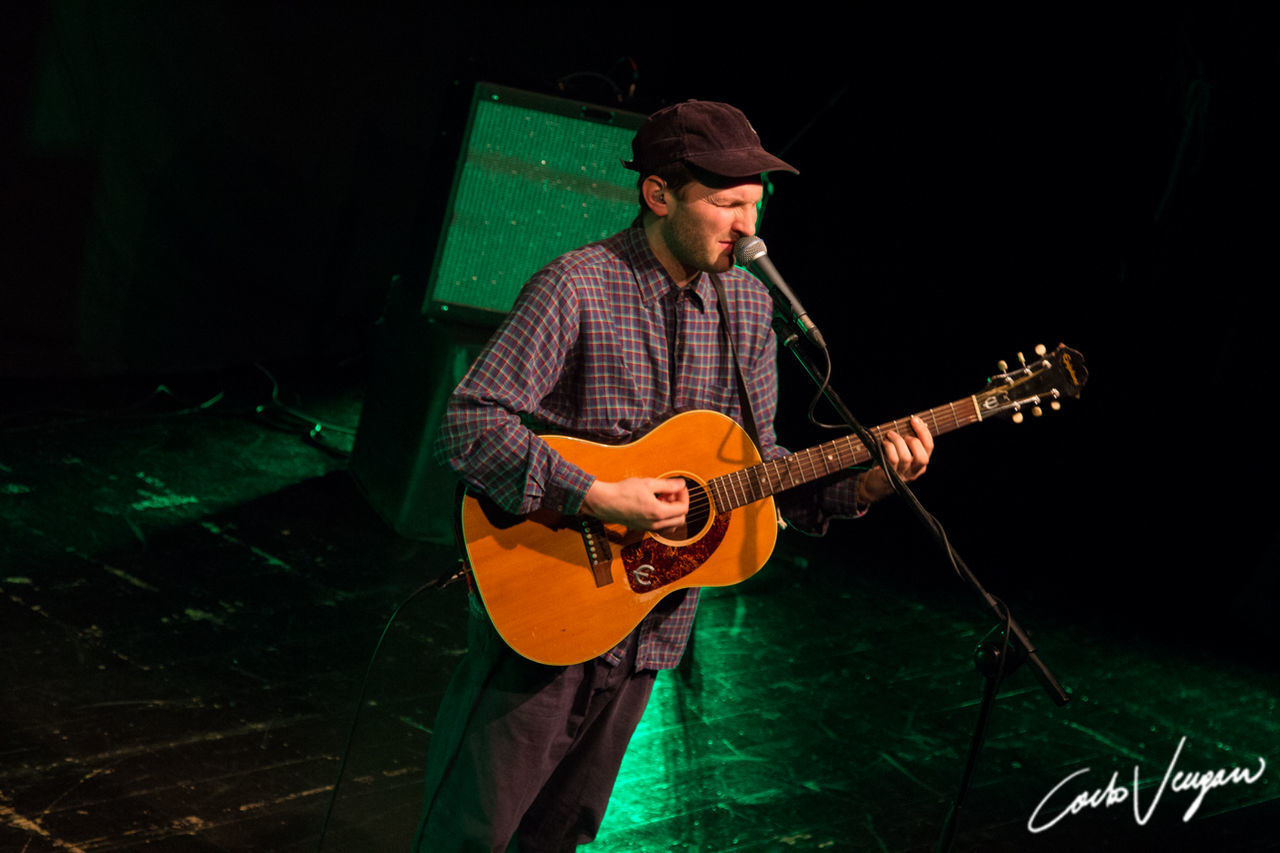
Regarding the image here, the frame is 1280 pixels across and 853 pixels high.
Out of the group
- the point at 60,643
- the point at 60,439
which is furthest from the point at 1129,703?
the point at 60,439

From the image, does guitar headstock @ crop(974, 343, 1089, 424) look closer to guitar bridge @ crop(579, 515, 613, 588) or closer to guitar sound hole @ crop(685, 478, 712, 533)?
guitar sound hole @ crop(685, 478, 712, 533)

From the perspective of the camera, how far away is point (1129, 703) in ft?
16.0

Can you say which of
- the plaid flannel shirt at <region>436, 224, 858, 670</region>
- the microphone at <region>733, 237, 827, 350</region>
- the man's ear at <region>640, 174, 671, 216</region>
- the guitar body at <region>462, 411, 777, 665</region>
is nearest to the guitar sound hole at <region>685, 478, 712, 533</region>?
the guitar body at <region>462, 411, 777, 665</region>

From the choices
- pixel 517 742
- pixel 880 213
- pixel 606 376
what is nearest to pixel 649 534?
pixel 606 376

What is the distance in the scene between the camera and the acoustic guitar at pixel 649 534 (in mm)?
2318

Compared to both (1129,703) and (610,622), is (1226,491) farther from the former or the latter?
(610,622)

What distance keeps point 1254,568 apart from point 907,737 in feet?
10.7

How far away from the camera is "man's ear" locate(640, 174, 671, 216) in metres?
2.30

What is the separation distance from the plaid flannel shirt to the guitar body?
0.05m

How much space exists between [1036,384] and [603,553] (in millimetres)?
1010

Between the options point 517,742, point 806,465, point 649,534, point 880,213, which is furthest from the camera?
point 880,213

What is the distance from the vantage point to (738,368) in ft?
8.12

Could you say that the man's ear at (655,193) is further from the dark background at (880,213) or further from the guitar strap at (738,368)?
the dark background at (880,213)

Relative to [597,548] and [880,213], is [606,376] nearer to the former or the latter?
[597,548]
